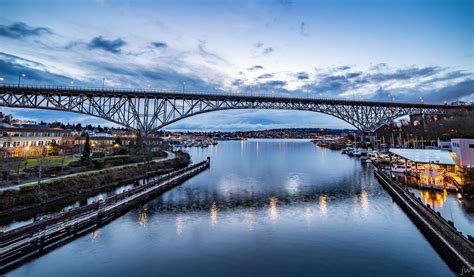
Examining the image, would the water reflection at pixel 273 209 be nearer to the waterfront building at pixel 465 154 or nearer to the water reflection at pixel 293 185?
the water reflection at pixel 293 185

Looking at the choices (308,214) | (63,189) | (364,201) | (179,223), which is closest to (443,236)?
(308,214)

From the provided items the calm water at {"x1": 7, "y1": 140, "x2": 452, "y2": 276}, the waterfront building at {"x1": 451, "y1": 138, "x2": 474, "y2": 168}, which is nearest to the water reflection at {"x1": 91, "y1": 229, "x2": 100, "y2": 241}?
the calm water at {"x1": 7, "y1": 140, "x2": 452, "y2": 276}

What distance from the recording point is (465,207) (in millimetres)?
16969

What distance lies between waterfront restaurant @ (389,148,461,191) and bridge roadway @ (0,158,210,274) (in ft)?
80.6

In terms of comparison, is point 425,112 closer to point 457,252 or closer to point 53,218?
point 457,252

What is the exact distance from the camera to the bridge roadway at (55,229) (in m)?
10.1

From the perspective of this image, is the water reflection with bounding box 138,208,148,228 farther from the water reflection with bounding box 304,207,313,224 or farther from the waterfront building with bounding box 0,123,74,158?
the waterfront building with bounding box 0,123,74,158

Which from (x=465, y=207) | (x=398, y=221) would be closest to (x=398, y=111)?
(x=465, y=207)

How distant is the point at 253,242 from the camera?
12.4 meters

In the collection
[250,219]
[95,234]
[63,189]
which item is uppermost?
[63,189]

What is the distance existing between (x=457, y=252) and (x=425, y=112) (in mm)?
64958

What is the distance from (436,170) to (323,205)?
1583 cm

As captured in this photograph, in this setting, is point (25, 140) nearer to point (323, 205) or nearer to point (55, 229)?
point (55, 229)

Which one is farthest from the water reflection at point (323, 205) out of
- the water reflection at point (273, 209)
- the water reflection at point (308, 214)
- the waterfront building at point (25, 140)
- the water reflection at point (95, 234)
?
the waterfront building at point (25, 140)
